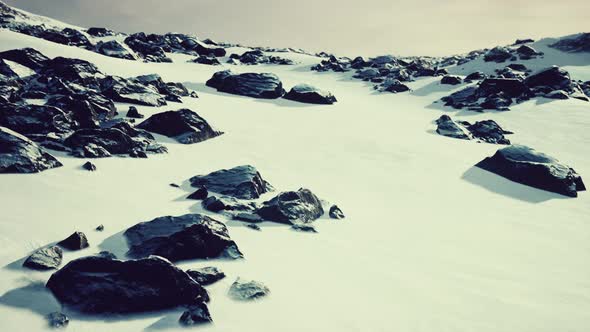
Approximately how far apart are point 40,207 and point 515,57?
3147 cm

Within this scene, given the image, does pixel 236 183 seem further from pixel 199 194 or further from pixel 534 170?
pixel 534 170

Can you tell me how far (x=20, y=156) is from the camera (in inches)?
225

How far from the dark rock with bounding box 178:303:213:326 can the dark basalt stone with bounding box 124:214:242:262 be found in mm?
916

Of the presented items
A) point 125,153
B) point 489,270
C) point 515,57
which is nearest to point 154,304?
point 489,270

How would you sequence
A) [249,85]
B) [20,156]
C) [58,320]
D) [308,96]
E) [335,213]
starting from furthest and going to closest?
1. [249,85]
2. [308,96]
3. [335,213]
4. [20,156]
5. [58,320]

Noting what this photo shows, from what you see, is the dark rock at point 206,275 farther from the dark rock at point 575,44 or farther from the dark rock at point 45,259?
the dark rock at point 575,44

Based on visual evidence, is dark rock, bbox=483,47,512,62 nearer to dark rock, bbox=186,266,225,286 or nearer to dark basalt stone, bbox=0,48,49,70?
dark basalt stone, bbox=0,48,49,70

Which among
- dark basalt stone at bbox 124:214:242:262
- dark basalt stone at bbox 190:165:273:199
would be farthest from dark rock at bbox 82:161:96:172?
dark basalt stone at bbox 124:214:242:262

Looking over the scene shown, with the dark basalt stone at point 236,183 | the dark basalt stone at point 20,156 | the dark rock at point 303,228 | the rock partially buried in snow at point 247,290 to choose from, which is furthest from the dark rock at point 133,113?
the rock partially buried in snow at point 247,290

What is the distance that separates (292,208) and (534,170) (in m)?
5.76

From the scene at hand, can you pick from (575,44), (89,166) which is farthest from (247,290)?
(575,44)

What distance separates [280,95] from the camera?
50.3ft

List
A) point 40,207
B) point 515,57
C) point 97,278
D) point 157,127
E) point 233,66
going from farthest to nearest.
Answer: point 515,57, point 233,66, point 157,127, point 40,207, point 97,278

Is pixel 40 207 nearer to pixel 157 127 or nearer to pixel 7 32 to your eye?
pixel 157 127
